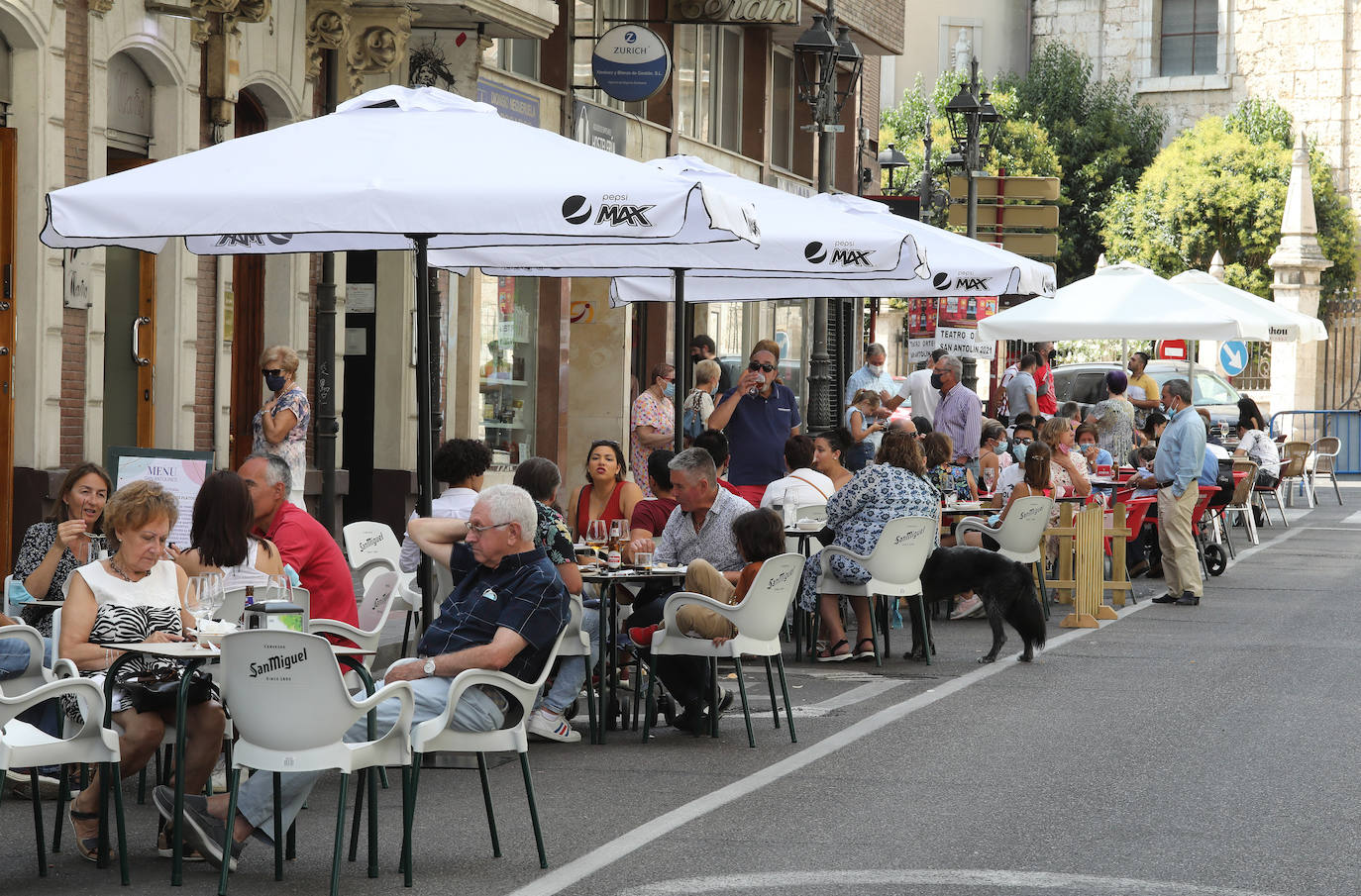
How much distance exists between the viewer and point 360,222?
833cm

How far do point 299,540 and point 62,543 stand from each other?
3.76 ft

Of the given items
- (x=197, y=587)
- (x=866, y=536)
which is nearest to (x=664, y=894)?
(x=197, y=587)

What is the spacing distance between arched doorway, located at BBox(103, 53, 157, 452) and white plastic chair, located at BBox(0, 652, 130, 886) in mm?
8030

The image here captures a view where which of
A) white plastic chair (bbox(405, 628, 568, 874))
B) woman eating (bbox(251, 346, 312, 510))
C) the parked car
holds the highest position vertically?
the parked car

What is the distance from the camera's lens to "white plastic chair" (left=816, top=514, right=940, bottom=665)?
12.1m

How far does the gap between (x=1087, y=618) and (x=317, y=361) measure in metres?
6.65

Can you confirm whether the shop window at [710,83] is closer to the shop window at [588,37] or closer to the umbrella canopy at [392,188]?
the shop window at [588,37]

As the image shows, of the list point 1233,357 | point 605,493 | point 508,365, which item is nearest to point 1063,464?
point 605,493

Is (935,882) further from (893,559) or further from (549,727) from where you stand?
(893,559)

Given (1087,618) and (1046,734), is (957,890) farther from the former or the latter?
(1087,618)

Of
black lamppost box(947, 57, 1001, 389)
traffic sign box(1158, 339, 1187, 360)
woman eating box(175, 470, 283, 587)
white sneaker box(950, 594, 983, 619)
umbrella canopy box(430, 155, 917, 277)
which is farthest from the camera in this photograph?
traffic sign box(1158, 339, 1187, 360)

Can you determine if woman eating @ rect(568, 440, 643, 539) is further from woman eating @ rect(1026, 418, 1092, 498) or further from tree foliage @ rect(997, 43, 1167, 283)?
tree foliage @ rect(997, 43, 1167, 283)

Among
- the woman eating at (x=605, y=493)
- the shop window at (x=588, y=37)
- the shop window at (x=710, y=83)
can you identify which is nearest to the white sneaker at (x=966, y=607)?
the woman eating at (x=605, y=493)

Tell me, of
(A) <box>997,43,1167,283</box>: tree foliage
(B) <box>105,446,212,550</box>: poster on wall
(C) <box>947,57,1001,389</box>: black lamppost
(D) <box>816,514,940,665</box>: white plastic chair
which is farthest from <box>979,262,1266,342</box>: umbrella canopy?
(A) <box>997,43,1167,283</box>: tree foliage
